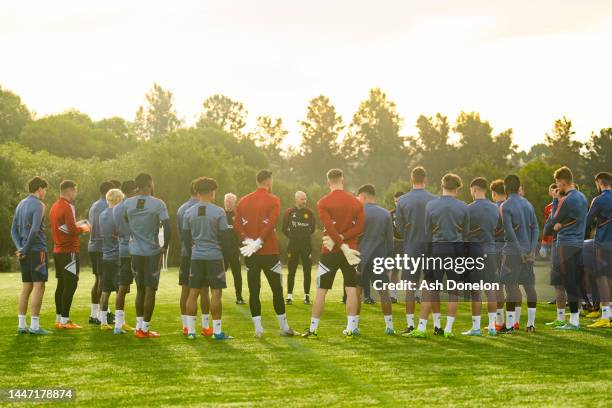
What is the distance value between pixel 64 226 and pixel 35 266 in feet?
2.28

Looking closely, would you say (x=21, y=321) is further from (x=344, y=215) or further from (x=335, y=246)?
(x=344, y=215)

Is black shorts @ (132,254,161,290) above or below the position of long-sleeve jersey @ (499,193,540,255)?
below

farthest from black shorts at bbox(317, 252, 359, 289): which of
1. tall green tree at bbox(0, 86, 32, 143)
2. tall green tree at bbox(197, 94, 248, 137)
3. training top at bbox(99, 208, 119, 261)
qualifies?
tall green tree at bbox(197, 94, 248, 137)

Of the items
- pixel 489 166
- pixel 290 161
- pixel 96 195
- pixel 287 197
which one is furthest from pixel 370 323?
pixel 290 161

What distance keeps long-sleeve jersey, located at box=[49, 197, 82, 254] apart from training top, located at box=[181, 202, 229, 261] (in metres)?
2.10

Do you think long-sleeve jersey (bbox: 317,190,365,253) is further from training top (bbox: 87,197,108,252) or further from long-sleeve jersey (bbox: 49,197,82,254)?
training top (bbox: 87,197,108,252)

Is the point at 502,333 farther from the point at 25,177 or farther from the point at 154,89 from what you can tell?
the point at 154,89

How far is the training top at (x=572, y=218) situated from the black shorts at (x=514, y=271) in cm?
92

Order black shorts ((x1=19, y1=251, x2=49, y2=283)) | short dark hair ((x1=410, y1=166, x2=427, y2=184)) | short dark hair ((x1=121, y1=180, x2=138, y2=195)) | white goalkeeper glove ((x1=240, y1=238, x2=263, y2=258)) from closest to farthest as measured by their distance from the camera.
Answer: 1. white goalkeeper glove ((x1=240, y1=238, x2=263, y2=258))
2. short dark hair ((x1=121, y1=180, x2=138, y2=195))
3. short dark hair ((x1=410, y1=166, x2=427, y2=184))
4. black shorts ((x1=19, y1=251, x2=49, y2=283))

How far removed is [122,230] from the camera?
12680 millimetres

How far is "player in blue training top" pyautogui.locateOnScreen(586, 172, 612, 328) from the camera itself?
13469mm

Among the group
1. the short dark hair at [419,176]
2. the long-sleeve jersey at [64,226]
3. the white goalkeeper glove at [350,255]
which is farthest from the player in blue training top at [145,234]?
the short dark hair at [419,176]

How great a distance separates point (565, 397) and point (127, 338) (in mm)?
6380

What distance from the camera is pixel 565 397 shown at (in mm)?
7961
